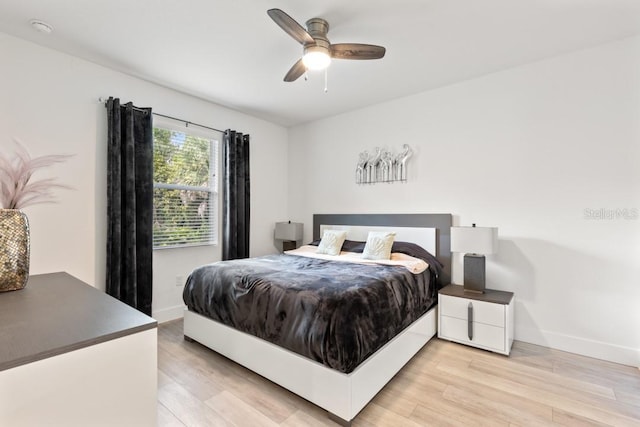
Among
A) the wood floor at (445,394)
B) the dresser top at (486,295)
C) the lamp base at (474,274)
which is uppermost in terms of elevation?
the lamp base at (474,274)

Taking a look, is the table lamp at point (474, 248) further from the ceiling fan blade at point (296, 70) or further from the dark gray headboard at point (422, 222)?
the ceiling fan blade at point (296, 70)

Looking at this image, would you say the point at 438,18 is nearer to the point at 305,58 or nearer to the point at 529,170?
the point at 305,58

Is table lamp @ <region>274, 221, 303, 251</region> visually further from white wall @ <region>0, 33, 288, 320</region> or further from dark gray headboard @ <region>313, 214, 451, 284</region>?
white wall @ <region>0, 33, 288, 320</region>

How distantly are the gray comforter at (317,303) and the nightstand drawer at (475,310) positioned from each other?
6.7 inches

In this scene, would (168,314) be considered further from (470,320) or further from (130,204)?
(470,320)

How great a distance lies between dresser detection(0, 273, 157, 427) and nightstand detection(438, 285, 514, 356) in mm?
2622

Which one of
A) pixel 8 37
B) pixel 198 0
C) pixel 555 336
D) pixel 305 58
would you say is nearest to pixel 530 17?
pixel 305 58

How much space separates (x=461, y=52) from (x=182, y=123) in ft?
10.1

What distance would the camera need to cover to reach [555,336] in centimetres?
275

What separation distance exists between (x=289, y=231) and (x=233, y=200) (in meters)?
0.97

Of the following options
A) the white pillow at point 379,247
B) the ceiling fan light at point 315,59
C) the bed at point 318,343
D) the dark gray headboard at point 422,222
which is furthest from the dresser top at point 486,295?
the ceiling fan light at point 315,59

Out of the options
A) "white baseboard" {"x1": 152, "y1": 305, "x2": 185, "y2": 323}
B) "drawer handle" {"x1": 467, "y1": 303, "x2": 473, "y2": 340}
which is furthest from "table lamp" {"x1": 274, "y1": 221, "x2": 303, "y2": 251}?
"drawer handle" {"x1": 467, "y1": 303, "x2": 473, "y2": 340}

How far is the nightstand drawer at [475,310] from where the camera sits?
2596 millimetres

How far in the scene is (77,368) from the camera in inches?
31.4
